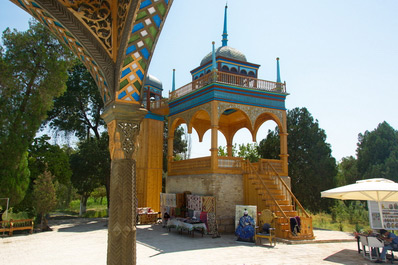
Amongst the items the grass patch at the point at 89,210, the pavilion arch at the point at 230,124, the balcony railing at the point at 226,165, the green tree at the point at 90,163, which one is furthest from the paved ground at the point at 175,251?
the grass patch at the point at 89,210

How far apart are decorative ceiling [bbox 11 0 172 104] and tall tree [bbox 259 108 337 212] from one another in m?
18.6

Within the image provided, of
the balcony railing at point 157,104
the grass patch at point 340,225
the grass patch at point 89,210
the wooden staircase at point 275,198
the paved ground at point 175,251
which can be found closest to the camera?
the paved ground at point 175,251

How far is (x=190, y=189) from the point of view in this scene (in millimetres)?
15484

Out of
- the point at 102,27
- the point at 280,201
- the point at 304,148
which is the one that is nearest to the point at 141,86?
the point at 102,27

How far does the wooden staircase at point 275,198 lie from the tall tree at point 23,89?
1004 cm

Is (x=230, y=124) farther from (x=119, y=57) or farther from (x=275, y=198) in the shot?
(x=119, y=57)

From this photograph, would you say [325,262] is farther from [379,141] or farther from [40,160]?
[379,141]

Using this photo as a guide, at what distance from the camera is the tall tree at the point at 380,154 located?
27.7m

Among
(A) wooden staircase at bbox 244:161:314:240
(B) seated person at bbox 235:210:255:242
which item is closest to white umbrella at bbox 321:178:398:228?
(A) wooden staircase at bbox 244:161:314:240

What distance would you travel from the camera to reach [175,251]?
9625mm

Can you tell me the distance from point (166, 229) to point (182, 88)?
23.5 ft

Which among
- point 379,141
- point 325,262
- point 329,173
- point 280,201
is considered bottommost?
point 325,262

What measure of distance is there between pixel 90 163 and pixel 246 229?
13548mm

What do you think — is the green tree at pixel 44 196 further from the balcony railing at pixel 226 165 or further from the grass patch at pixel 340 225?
the grass patch at pixel 340 225
